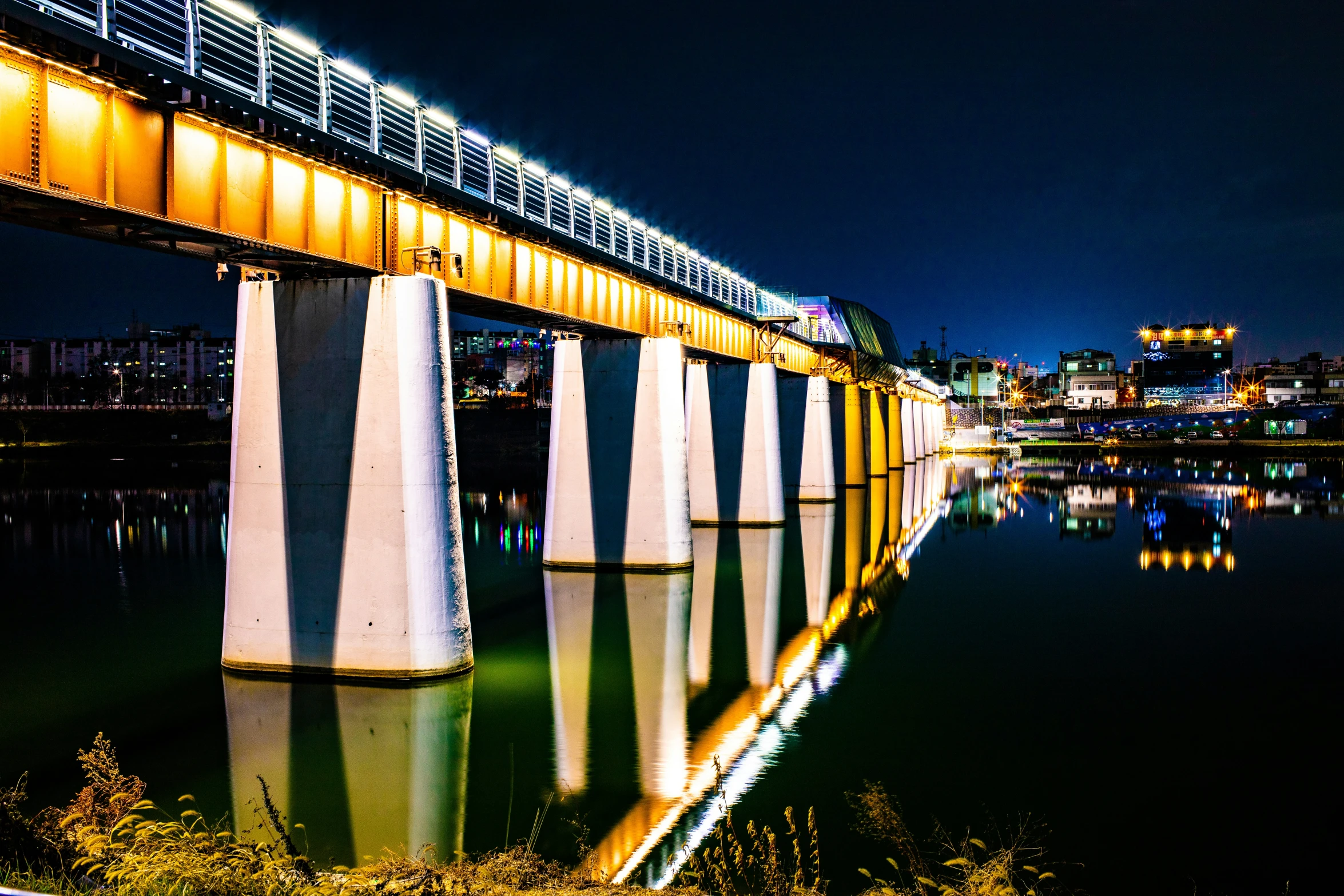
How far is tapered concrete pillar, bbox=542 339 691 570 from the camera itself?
31.0 m

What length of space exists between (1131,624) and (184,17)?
75.9 ft

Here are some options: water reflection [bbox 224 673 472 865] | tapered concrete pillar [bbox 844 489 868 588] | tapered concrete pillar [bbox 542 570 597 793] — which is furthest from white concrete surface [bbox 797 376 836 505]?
water reflection [bbox 224 673 472 865]

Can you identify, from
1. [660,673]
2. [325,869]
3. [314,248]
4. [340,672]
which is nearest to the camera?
[325,869]

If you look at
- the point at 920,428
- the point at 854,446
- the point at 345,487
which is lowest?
the point at 345,487

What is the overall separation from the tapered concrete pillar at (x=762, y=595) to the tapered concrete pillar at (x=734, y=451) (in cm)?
141

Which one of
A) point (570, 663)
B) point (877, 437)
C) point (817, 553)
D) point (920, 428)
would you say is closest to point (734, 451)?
point (817, 553)

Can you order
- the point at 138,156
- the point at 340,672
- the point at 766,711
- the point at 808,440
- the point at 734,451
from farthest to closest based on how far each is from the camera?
the point at 808,440, the point at 734,451, the point at 340,672, the point at 766,711, the point at 138,156

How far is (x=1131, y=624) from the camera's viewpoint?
83.7 ft

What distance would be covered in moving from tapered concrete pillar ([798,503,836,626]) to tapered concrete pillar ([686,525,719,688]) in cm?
266

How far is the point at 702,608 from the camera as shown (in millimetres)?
26938

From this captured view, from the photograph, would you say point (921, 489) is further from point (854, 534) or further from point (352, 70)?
point (352, 70)

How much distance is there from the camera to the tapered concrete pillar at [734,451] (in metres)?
45.3

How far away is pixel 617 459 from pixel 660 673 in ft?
37.2

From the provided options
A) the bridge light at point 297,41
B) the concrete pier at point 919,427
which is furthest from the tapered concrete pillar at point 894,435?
the bridge light at point 297,41
